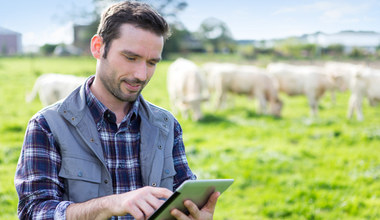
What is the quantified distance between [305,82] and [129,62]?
12020mm

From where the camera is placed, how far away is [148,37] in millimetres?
1692

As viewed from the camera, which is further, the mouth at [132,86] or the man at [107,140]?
the mouth at [132,86]

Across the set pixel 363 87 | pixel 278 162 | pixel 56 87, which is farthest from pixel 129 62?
pixel 363 87

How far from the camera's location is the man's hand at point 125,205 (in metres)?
1.34

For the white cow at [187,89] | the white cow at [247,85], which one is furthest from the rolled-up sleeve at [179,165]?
the white cow at [247,85]

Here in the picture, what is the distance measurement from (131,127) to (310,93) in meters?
11.4

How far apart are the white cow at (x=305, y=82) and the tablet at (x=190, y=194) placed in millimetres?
11060

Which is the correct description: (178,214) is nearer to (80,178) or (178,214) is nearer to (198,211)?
(198,211)

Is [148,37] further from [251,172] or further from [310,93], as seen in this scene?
[310,93]

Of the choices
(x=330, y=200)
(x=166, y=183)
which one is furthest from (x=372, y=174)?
(x=166, y=183)

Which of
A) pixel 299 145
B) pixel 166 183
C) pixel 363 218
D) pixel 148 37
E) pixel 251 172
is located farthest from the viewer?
pixel 299 145

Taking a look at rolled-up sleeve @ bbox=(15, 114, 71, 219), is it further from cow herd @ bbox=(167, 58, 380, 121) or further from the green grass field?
cow herd @ bbox=(167, 58, 380, 121)

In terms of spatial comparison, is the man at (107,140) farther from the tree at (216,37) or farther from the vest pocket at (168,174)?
the tree at (216,37)

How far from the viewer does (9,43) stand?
39750 mm
